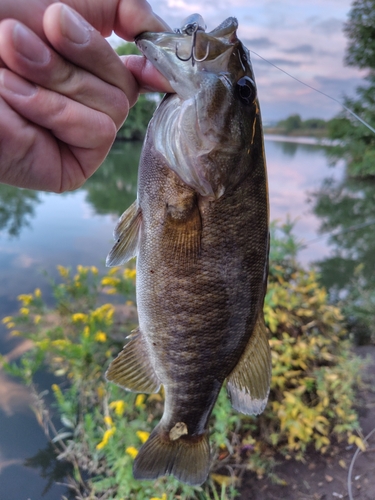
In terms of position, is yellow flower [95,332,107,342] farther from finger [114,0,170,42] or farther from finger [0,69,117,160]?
finger [114,0,170,42]

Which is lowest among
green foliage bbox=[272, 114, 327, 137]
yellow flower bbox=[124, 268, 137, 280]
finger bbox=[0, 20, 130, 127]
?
yellow flower bbox=[124, 268, 137, 280]

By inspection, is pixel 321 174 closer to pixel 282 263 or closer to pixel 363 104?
pixel 363 104

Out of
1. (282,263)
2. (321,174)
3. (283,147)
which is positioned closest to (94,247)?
(282,263)

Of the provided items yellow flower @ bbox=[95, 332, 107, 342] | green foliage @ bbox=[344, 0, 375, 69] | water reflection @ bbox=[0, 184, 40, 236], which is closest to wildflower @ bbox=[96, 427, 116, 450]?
yellow flower @ bbox=[95, 332, 107, 342]

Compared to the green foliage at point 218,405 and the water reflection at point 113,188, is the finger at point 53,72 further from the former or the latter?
the water reflection at point 113,188

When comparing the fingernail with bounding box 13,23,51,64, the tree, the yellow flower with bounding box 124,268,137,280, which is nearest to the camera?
the fingernail with bounding box 13,23,51,64

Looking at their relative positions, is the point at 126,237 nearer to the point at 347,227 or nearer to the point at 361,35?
the point at 347,227

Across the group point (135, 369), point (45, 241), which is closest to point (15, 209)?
point (45, 241)
